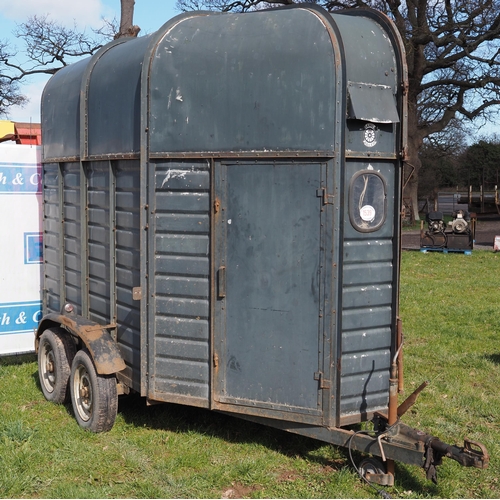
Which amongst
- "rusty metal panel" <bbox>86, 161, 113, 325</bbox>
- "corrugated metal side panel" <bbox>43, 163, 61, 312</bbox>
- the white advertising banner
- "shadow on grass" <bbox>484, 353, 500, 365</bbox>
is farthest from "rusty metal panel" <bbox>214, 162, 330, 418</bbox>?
"shadow on grass" <bbox>484, 353, 500, 365</bbox>

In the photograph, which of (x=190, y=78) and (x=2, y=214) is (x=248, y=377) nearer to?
(x=190, y=78)

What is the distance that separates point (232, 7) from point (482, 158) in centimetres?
2612

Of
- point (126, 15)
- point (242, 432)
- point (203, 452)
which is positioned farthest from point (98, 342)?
point (126, 15)

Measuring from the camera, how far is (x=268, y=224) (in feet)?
18.8

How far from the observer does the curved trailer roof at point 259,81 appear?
18.0ft

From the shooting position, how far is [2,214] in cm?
840

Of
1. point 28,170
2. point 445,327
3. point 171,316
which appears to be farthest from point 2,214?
point 445,327

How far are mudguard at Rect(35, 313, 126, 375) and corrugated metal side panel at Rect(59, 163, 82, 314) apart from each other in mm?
540

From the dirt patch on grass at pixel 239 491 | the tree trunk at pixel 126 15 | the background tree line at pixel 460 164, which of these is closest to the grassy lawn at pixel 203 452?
the dirt patch on grass at pixel 239 491

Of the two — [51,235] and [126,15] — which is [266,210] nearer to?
[51,235]

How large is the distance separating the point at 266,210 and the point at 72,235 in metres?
2.86

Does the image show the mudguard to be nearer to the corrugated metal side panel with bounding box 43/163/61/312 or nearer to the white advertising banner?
the corrugated metal side panel with bounding box 43/163/61/312

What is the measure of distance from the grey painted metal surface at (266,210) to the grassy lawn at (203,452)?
0.45m

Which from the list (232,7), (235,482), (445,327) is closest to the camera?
(235,482)
